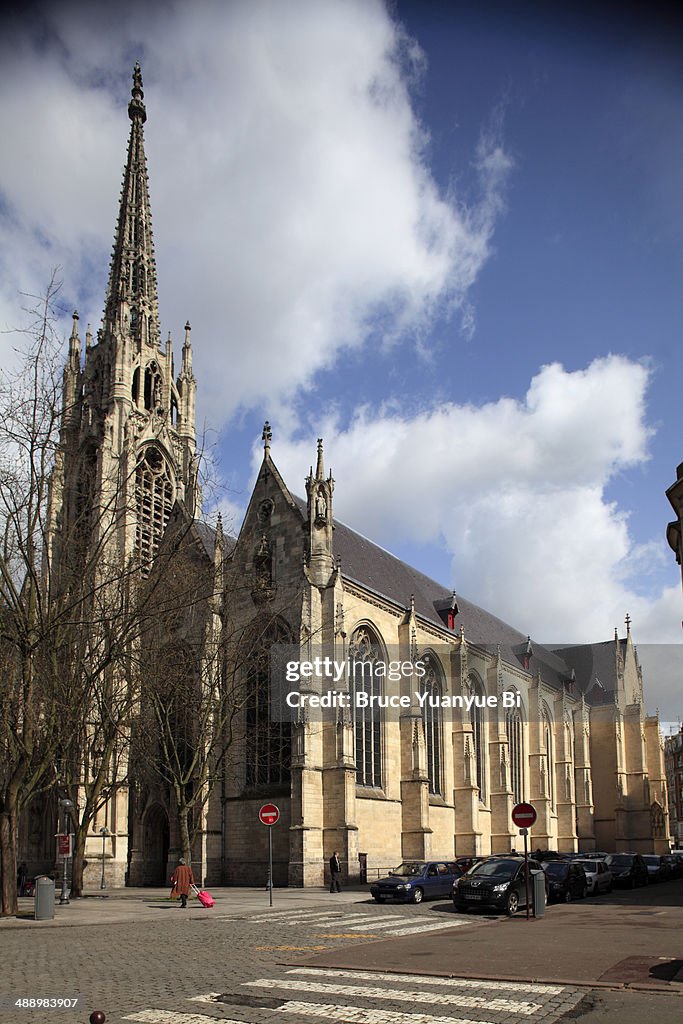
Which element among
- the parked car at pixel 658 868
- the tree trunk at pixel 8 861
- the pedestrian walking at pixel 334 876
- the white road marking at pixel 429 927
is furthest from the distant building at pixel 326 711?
the white road marking at pixel 429 927

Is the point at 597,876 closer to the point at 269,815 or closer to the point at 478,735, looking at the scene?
the point at 269,815

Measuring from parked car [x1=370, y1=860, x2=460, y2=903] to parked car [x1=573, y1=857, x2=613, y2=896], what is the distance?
3881mm

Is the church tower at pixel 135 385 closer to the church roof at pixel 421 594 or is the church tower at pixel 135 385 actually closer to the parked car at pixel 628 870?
the church roof at pixel 421 594

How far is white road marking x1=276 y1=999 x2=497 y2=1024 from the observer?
8547 mm

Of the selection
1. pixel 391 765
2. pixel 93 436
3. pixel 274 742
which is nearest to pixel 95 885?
pixel 274 742

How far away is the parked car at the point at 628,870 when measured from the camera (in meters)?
31.4

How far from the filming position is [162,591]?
25.9 meters

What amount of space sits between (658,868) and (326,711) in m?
15.4

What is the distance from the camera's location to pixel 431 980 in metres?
11.1

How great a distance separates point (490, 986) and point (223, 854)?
84.0 ft

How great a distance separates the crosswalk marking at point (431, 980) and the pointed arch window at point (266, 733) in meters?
21.6

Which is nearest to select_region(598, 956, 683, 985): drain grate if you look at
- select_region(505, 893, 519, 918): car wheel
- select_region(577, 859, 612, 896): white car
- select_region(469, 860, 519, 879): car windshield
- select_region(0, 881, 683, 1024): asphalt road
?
select_region(0, 881, 683, 1024): asphalt road

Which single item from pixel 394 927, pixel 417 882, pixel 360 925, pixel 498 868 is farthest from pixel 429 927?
pixel 417 882

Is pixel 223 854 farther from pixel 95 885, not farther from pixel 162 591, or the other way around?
pixel 162 591
